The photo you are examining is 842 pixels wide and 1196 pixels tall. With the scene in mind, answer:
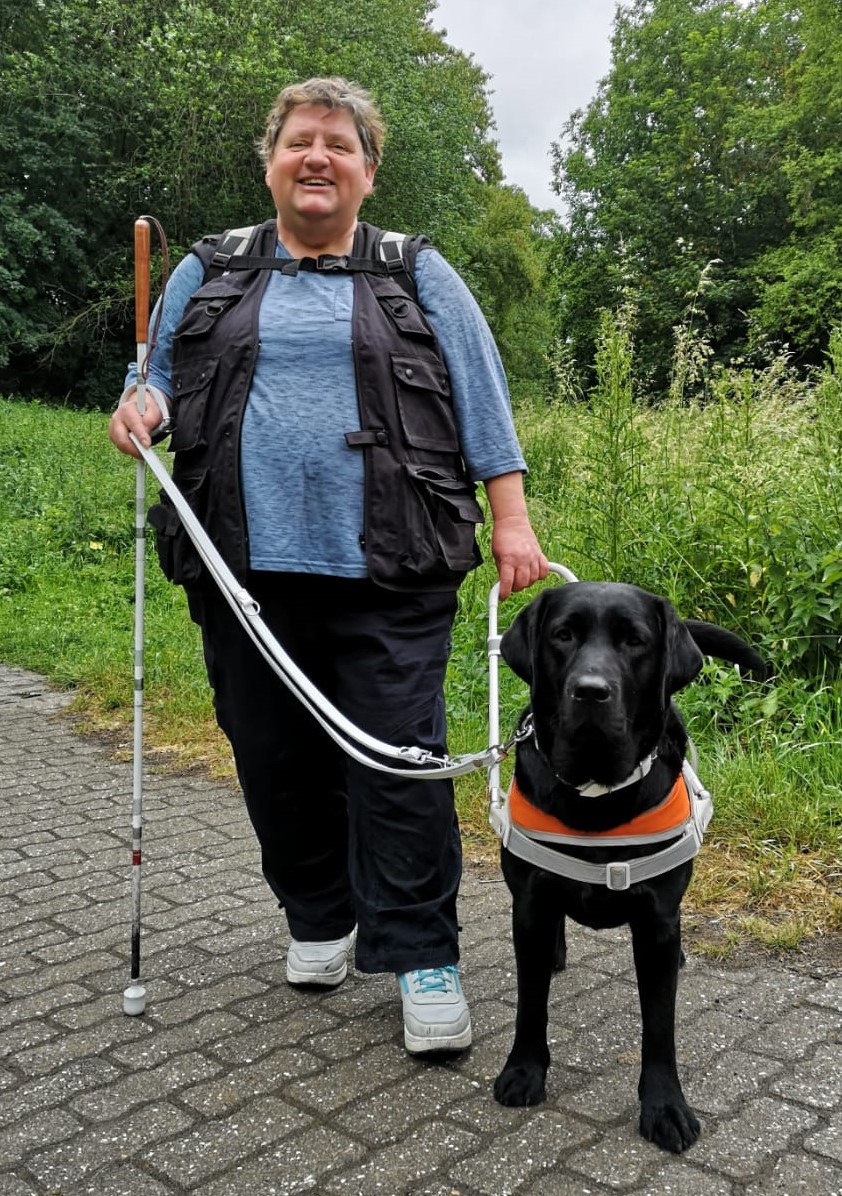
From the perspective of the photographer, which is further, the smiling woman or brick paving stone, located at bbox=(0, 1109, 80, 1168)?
the smiling woman

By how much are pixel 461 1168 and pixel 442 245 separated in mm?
29296

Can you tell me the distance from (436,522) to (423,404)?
0.30 m

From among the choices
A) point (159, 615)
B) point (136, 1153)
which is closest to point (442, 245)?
point (159, 615)

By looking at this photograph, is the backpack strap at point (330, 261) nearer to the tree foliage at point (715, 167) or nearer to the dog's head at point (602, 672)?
the dog's head at point (602, 672)

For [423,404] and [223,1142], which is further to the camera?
[423,404]

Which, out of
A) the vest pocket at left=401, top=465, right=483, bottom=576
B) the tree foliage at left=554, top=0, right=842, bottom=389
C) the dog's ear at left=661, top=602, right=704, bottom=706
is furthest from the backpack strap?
the tree foliage at left=554, top=0, right=842, bottom=389

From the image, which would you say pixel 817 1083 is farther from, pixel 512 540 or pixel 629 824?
pixel 512 540

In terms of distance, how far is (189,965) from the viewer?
128 inches

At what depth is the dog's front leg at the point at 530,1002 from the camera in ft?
7.84

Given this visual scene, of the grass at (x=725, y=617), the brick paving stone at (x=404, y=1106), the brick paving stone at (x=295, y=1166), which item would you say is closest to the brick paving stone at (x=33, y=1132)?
the brick paving stone at (x=295, y=1166)

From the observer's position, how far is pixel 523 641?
2.43 m

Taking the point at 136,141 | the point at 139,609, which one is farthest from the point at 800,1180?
the point at 136,141

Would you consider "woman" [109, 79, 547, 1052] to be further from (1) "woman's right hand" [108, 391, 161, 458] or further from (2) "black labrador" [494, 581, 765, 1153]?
(2) "black labrador" [494, 581, 765, 1153]

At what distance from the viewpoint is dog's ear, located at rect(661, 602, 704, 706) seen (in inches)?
90.4
